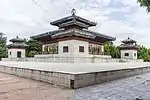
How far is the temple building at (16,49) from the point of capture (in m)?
30.3

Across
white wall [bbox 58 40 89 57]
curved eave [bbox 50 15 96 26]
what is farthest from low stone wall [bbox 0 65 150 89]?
curved eave [bbox 50 15 96 26]

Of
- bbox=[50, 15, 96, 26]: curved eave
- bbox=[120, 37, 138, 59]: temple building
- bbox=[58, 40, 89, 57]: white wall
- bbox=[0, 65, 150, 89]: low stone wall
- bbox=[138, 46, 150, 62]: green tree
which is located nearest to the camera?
bbox=[0, 65, 150, 89]: low stone wall

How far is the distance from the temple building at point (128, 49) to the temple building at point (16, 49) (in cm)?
1723

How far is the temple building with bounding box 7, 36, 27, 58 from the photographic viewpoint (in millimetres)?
30328

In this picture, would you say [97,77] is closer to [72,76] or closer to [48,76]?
[72,76]

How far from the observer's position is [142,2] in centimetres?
577

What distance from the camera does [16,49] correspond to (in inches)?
1210

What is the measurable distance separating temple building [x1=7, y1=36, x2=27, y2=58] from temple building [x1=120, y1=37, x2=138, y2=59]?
56.5ft

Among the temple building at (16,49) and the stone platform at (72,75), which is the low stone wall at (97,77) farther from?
the temple building at (16,49)

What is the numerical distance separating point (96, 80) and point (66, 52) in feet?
31.8

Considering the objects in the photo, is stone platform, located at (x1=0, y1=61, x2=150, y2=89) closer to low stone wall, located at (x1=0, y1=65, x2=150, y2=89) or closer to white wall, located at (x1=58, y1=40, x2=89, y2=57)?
low stone wall, located at (x1=0, y1=65, x2=150, y2=89)

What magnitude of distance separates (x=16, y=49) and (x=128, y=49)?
62.5ft

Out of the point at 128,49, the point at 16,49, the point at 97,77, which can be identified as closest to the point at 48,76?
the point at 97,77

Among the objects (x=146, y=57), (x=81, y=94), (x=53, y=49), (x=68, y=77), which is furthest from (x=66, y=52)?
(x=146, y=57)
